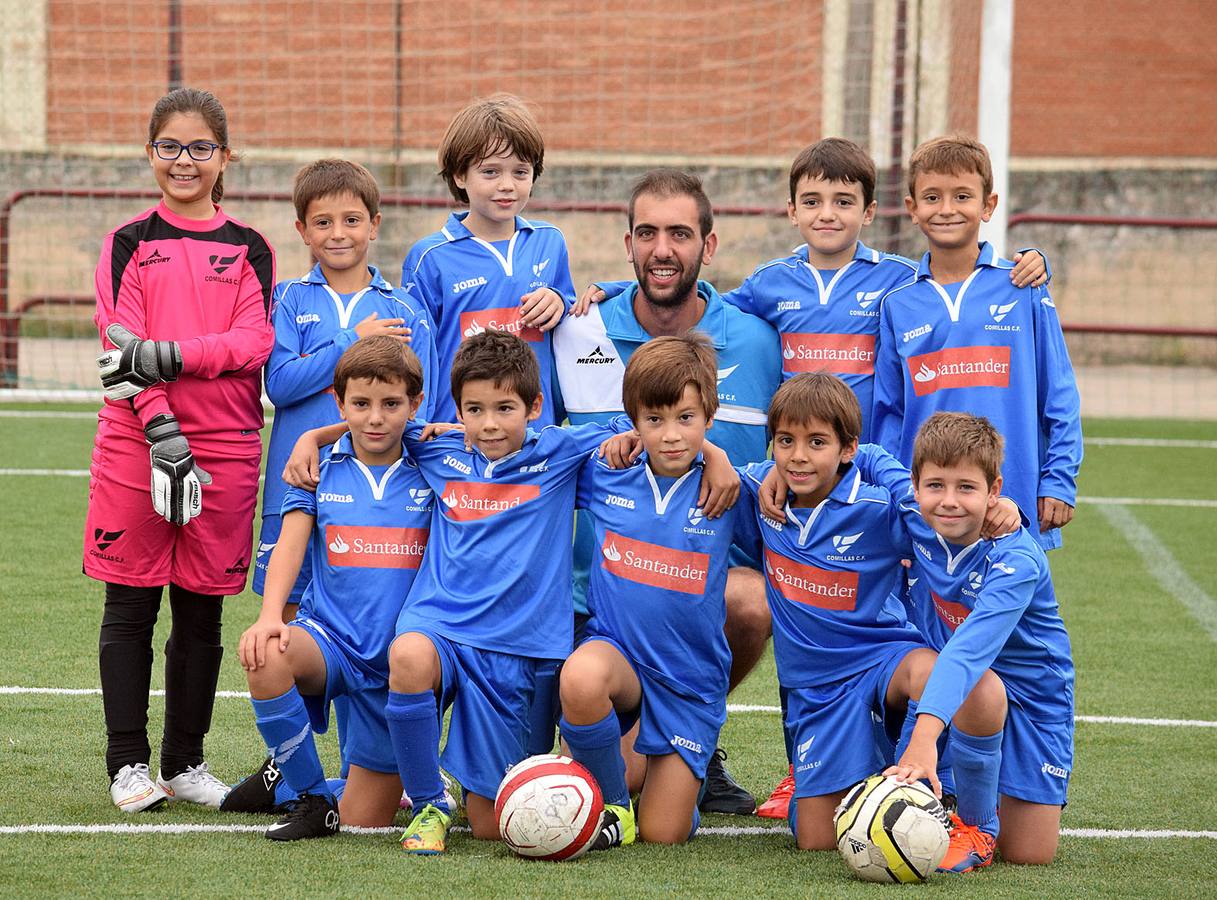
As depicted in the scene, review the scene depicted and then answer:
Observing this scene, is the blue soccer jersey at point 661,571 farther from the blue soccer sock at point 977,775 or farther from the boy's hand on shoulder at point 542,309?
the blue soccer sock at point 977,775

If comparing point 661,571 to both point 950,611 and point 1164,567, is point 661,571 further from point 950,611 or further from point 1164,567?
point 1164,567

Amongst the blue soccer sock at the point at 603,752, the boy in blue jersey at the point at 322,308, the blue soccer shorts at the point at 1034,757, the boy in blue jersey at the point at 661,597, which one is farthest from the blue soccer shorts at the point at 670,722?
the boy in blue jersey at the point at 322,308

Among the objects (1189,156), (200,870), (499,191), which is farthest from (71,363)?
(1189,156)

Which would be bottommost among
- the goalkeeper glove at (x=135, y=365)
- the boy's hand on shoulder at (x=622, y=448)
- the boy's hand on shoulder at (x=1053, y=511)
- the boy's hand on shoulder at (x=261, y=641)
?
the boy's hand on shoulder at (x=261, y=641)

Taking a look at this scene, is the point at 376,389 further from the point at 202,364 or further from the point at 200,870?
the point at 200,870

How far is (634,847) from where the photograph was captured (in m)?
3.59

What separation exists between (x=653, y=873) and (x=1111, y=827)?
49.9 inches

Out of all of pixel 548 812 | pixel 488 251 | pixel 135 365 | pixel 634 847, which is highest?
pixel 488 251

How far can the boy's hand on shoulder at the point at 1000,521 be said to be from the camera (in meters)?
3.48

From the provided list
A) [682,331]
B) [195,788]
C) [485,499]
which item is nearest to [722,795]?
[485,499]

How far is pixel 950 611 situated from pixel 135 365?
2072mm

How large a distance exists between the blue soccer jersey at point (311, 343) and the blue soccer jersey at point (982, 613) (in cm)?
130

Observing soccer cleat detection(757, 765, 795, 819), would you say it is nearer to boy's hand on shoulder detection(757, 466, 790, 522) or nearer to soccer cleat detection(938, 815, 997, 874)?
soccer cleat detection(938, 815, 997, 874)

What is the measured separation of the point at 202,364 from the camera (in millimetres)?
3723
